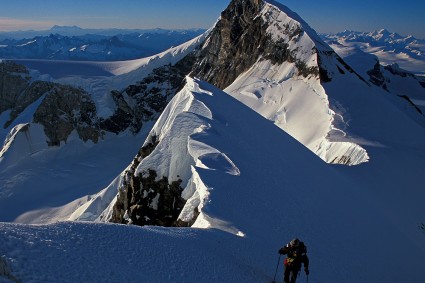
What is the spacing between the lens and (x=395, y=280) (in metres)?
13.2

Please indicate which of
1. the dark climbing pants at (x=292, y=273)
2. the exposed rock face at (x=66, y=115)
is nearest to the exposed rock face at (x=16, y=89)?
the exposed rock face at (x=66, y=115)

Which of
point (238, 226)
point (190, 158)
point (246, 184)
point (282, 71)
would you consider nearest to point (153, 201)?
point (190, 158)

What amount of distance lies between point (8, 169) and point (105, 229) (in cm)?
5958

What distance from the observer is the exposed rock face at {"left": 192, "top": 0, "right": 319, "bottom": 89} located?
48.7m

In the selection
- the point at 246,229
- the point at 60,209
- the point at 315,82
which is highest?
the point at 315,82

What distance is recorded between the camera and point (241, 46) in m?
59.0

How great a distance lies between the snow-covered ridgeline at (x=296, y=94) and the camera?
29.0 m

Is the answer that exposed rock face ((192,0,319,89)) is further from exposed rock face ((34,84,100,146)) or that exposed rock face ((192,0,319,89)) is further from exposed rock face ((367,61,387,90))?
exposed rock face ((367,61,387,90))

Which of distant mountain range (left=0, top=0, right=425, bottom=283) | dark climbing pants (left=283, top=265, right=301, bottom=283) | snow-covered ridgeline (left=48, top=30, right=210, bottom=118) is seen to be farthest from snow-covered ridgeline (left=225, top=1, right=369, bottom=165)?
snow-covered ridgeline (left=48, top=30, right=210, bottom=118)

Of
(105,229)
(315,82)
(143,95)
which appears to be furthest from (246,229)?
(143,95)

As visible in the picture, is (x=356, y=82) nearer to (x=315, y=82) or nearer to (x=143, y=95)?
(x=315, y=82)

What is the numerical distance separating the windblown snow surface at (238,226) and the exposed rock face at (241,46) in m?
24.2

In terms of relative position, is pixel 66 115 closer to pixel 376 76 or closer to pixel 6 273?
pixel 376 76

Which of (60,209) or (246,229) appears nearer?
(246,229)
